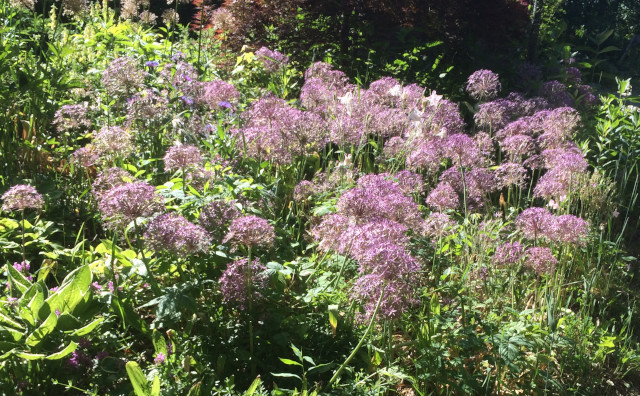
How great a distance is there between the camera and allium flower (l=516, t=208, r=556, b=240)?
3.05m

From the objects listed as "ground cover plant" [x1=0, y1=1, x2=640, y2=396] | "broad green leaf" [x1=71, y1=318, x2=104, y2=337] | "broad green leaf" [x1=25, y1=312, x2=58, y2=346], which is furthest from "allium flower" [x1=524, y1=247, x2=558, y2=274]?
"broad green leaf" [x1=25, y1=312, x2=58, y2=346]

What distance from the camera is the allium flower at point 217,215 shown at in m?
2.83

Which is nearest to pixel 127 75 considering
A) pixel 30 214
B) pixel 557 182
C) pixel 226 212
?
pixel 30 214

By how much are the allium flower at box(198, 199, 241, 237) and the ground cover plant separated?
0.01m

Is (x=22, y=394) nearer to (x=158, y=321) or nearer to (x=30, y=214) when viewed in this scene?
(x=158, y=321)

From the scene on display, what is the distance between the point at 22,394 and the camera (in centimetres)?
255

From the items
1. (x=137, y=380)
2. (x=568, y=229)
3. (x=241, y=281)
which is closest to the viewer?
(x=137, y=380)

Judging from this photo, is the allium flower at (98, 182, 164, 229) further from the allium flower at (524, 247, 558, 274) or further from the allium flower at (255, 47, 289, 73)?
the allium flower at (255, 47, 289, 73)

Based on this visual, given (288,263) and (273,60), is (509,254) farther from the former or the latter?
(273,60)

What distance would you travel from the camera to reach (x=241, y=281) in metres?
2.76

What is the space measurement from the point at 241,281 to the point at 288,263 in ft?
1.23

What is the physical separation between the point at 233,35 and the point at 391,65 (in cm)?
185

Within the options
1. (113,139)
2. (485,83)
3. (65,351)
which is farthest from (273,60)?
(65,351)

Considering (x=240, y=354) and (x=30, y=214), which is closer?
(x=240, y=354)
